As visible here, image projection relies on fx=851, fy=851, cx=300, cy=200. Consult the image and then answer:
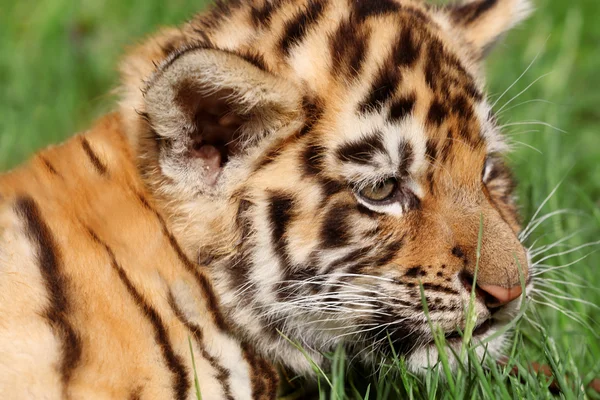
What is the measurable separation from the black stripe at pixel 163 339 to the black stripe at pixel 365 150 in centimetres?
78

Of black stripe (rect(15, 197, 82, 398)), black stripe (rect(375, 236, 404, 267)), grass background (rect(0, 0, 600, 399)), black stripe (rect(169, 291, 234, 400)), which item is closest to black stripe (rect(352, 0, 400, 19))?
black stripe (rect(375, 236, 404, 267))

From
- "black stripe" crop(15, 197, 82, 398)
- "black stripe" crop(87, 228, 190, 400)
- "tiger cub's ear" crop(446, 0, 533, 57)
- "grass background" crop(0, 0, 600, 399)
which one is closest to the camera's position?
"black stripe" crop(15, 197, 82, 398)

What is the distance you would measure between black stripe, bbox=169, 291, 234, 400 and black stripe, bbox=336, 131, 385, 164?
0.71 meters

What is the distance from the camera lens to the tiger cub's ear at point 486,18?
11.7ft

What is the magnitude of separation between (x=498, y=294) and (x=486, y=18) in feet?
4.57

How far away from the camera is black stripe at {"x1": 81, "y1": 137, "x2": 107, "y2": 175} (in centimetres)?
Result: 291

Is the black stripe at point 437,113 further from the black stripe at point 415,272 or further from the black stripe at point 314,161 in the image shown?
the black stripe at point 415,272

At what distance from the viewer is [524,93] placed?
212 inches

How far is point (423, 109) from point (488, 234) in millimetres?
465

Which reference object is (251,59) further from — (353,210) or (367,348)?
(367,348)

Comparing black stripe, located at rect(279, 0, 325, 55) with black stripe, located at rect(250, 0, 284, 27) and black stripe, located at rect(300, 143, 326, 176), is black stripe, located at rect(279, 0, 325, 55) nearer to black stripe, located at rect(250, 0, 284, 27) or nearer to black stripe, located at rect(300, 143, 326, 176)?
black stripe, located at rect(250, 0, 284, 27)

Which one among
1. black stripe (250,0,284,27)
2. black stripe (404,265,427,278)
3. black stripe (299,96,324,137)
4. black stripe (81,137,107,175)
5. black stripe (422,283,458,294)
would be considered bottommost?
black stripe (422,283,458,294)

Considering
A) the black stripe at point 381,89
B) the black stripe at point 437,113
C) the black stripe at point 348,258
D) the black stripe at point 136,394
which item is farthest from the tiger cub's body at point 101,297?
the black stripe at point 437,113

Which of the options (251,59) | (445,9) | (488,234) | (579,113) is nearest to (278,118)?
(251,59)
